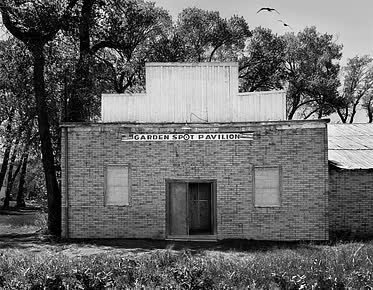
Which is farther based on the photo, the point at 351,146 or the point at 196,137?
the point at 351,146

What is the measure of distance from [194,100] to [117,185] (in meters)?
3.88

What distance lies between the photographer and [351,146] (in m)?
22.0

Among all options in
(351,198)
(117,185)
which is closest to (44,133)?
(117,185)

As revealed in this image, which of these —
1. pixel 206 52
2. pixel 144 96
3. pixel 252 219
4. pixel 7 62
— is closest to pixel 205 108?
pixel 144 96

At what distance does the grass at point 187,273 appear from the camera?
438 inches

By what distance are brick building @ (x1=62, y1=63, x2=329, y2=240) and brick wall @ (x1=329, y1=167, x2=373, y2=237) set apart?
7.67 feet

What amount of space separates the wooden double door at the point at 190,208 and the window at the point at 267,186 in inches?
59.7

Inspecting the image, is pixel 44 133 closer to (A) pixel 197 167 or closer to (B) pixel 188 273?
(A) pixel 197 167

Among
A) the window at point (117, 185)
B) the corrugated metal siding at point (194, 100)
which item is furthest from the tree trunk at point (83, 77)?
the window at point (117, 185)

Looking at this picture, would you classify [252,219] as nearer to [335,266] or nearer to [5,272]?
[335,266]

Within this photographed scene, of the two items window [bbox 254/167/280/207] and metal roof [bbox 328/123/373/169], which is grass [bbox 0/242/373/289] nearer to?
window [bbox 254/167/280/207]

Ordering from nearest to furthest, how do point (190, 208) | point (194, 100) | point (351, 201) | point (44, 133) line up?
point (194, 100)
point (190, 208)
point (351, 201)
point (44, 133)

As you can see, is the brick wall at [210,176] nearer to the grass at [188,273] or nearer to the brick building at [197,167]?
the brick building at [197,167]

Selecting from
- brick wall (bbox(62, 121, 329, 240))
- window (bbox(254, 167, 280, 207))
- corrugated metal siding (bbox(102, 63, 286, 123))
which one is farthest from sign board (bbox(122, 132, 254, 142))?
window (bbox(254, 167, 280, 207))
